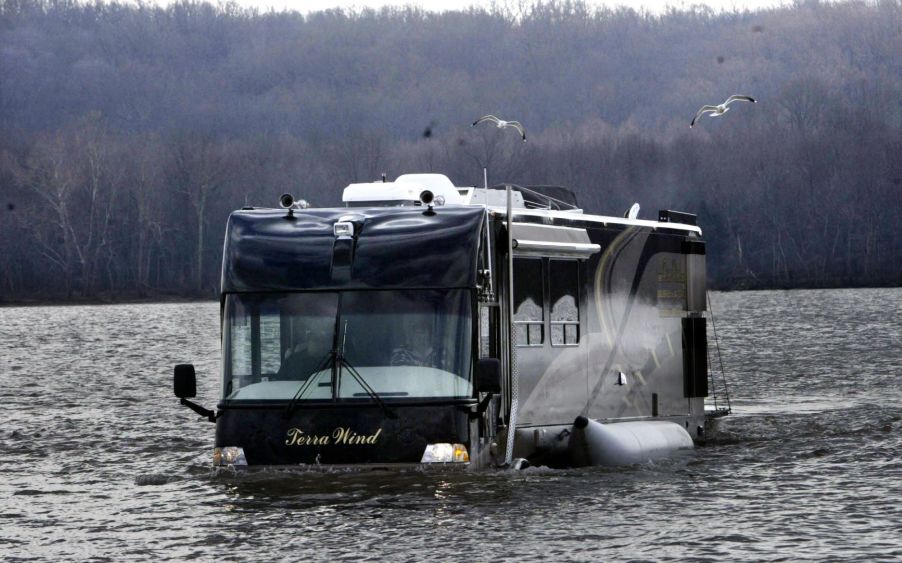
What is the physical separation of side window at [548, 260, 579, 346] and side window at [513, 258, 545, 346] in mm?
301

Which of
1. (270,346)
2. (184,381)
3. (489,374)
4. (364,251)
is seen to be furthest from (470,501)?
(184,381)

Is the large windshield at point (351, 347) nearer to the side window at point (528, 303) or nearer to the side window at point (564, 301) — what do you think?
the side window at point (528, 303)

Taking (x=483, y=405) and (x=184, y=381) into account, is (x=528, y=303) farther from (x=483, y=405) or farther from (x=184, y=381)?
(x=184, y=381)

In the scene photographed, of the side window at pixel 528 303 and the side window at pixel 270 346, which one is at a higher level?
the side window at pixel 528 303

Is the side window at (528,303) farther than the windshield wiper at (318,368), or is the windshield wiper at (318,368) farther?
the side window at (528,303)

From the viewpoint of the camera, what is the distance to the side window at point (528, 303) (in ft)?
65.8

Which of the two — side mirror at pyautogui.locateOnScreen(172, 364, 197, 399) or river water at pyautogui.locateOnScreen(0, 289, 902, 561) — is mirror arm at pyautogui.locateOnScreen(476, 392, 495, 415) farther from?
side mirror at pyautogui.locateOnScreen(172, 364, 197, 399)

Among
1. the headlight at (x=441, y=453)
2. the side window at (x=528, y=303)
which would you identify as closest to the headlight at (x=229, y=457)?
the headlight at (x=441, y=453)

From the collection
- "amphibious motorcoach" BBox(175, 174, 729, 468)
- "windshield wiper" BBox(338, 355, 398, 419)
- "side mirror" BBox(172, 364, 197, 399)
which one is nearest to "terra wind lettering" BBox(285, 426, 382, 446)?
"amphibious motorcoach" BBox(175, 174, 729, 468)

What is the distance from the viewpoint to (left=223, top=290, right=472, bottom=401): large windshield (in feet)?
59.0

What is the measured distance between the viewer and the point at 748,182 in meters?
166

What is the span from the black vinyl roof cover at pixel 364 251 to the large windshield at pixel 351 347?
158 mm

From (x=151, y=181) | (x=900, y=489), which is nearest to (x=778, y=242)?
(x=151, y=181)

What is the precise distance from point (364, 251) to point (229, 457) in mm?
2747
